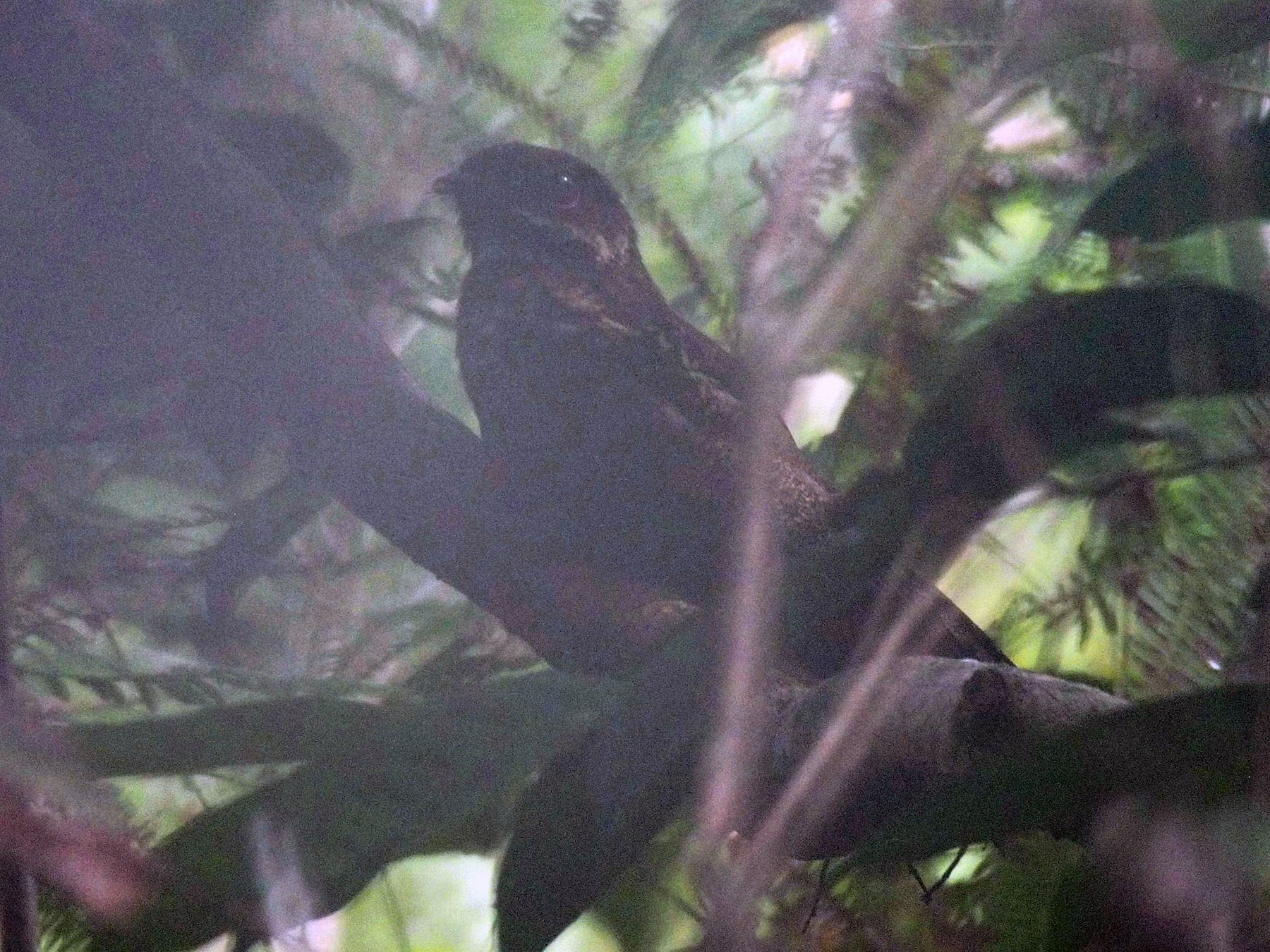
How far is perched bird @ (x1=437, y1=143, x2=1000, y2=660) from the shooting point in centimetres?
62

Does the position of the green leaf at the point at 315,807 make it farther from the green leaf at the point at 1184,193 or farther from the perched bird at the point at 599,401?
the green leaf at the point at 1184,193

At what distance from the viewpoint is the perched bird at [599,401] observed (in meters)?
0.62

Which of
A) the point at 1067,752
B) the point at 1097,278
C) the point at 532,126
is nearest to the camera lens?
the point at 1067,752

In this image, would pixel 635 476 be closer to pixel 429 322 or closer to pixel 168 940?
pixel 429 322

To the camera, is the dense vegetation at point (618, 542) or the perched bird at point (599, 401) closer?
the dense vegetation at point (618, 542)

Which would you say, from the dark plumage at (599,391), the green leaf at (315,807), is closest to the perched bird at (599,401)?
the dark plumage at (599,391)

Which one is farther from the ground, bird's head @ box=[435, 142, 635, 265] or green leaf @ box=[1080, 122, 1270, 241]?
green leaf @ box=[1080, 122, 1270, 241]

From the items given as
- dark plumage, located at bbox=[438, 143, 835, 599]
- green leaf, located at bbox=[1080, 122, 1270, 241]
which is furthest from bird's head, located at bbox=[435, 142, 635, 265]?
green leaf, located at bbox=[1080, 122, 1270, 241]

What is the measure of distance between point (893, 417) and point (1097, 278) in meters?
0.11

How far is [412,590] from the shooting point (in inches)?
26.0

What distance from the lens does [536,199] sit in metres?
0.78

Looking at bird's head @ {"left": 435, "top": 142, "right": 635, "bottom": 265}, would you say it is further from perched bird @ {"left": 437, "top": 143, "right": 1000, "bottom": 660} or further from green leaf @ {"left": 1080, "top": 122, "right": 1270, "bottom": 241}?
green leaf @ {"left": 1080, "top": 122, "right": 1270, "bottom": 241}

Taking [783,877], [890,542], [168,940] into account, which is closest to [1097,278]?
[890,542]

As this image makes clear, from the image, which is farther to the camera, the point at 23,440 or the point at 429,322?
the point at 429,322
